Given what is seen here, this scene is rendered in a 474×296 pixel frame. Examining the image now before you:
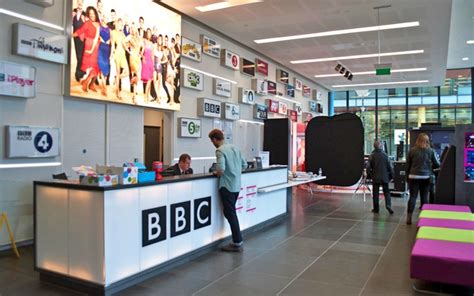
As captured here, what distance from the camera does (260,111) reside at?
1102cm

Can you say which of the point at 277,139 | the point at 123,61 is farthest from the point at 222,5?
the point at 277,139

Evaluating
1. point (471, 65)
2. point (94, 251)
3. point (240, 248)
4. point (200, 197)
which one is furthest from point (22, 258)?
point (471, 65)

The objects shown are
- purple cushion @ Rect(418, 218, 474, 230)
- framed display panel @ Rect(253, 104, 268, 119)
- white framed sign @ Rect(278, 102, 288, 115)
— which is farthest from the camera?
white framed sign @ Rect(278, 102, 288, 115)

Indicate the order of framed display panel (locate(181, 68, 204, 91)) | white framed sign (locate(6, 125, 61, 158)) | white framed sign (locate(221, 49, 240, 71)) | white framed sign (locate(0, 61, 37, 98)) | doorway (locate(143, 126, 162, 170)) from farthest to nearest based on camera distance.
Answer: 1. white framed sign (locate(221, 49, 240, 71))
2. doorway (locate(143, 126, 162, 170))
3. framed display panel (locate(181, 68, 204, 91))
4. white framed sign (locate(6, 125, 61, 158))
5. white framed sign (locate(0, 61, 37, 98))

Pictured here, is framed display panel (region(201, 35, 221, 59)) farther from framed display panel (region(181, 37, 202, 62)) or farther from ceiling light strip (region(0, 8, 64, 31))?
ceiling light strip (region(0, 8, 64, 31))

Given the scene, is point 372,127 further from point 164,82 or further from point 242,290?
point 242,290

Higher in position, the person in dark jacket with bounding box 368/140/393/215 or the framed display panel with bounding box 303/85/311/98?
the framed display panel with bounding box 303/85/311/98

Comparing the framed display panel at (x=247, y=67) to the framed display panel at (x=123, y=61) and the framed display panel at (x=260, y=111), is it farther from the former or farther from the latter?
the framed display panel at (x=123, y=61)

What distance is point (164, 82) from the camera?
7391 mm

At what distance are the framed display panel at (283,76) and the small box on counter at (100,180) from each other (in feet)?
30.8

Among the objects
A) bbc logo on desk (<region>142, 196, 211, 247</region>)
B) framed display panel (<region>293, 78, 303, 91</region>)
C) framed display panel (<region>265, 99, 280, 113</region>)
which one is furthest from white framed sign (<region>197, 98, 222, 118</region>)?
framed display panel (<region>293, 78, 303, 91</region>)

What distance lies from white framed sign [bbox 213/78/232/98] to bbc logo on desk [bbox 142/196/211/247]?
4617mm

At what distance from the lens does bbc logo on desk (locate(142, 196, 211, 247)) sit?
3863 millimetres

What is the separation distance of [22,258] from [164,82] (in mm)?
3928
